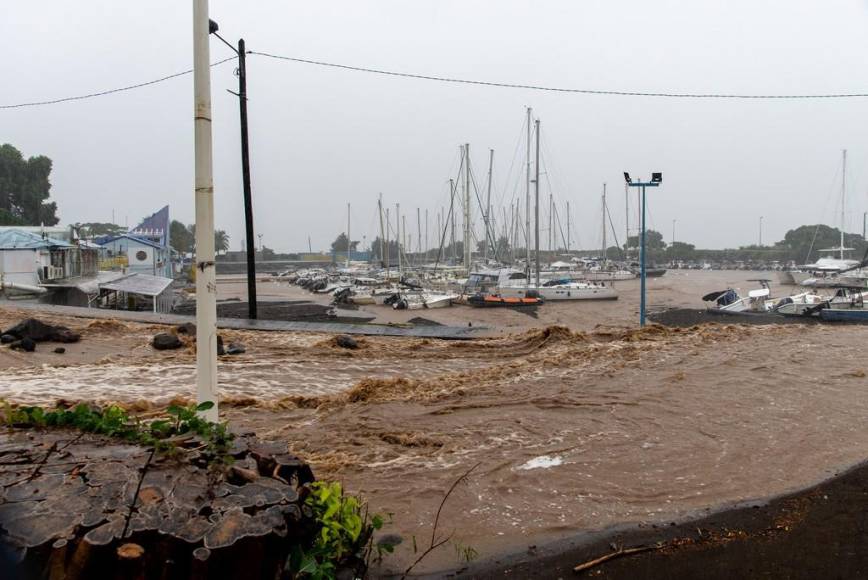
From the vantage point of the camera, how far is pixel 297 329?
53.3ft

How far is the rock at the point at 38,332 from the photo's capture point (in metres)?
12.7

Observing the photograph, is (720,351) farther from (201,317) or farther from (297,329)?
(201,317)

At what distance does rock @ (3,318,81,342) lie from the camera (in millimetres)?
12734

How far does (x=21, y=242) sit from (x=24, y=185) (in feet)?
134

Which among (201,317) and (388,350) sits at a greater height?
(201,317)

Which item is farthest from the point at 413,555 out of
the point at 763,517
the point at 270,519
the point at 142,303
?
the point at 142,303


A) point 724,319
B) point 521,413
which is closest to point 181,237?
point 724,319

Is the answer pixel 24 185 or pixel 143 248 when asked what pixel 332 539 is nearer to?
pixel 143 248

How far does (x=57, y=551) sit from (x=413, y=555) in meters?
2.17

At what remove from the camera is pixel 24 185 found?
64938 millimetres

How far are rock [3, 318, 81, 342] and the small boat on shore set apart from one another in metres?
28.9

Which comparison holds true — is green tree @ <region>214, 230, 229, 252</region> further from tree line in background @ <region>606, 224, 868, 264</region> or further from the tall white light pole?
the tall white light pole

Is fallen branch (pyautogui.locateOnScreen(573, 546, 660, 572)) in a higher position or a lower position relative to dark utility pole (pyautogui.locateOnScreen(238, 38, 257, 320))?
lower

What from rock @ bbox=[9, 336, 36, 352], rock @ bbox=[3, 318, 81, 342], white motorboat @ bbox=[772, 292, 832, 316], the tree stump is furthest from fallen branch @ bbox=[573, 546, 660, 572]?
white motorboat @ bbox=[772, 292, 832, 316]
